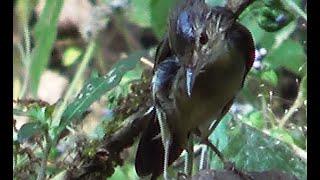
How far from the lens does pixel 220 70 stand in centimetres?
90

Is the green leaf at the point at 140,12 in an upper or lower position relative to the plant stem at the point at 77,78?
upper

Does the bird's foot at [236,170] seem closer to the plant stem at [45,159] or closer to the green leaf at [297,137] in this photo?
the green leaf at [297,137]

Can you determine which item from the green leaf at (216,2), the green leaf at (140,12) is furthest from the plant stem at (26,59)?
the green leaf at (216,2)

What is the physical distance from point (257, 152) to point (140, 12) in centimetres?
19

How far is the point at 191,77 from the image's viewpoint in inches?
36.0

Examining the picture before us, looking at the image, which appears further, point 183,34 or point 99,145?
point 99,145

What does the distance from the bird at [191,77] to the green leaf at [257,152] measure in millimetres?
35

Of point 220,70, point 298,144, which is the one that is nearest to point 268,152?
point 298,144

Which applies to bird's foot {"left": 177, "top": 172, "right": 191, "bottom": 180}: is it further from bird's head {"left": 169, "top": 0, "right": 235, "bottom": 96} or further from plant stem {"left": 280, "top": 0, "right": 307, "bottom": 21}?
plant stem {"left": 280, "top": 0, "right": 307, "bottom": 21}

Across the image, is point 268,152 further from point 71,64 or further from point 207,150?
point 71,64

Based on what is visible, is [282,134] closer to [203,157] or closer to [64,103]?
[203,157]

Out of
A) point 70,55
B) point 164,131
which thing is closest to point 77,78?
point 70,55

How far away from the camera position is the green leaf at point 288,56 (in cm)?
103

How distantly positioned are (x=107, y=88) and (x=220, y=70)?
0.15m
